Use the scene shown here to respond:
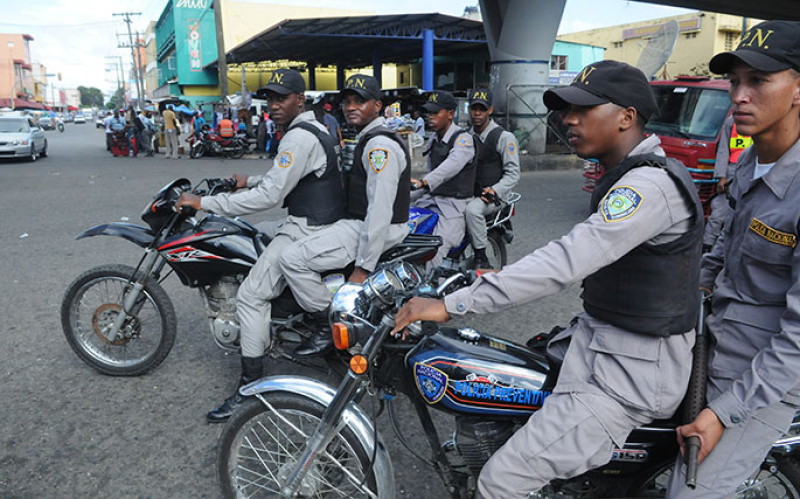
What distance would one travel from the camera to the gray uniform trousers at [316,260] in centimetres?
330

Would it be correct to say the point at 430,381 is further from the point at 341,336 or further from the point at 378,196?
the point at 378,196

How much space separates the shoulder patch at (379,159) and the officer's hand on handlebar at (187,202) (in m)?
1.04

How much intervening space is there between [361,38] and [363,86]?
1040 inches

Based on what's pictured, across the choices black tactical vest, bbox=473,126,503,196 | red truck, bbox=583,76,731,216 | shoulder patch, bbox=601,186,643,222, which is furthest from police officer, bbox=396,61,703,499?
red truck, bbox=583,76,731,216

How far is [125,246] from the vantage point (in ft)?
23.6

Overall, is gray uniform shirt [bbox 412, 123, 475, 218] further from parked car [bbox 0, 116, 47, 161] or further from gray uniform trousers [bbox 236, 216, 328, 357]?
parked car [bbox 0, 116, 47, 161]

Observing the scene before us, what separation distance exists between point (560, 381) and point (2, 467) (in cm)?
279

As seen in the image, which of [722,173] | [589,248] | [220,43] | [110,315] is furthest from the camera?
[220,43]

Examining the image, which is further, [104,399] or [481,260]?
[481,260]

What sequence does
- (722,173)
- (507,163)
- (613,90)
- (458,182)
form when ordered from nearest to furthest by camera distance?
(613,90) → (458,182) → (507,163) → (722,173)

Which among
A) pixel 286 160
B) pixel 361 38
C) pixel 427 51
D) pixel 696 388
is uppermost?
pixel 361 38

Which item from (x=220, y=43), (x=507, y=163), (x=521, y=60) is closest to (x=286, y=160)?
(x=507, y=163)

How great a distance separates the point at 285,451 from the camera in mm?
2305

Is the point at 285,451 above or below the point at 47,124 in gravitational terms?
below
